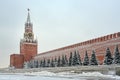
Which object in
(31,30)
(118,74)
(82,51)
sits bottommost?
(118,74)

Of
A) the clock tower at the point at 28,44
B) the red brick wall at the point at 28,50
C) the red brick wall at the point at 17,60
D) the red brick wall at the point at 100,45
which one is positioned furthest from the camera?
the clock tower at the point at 28,44

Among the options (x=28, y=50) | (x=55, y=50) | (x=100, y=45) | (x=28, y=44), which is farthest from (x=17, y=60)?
(x=100, y=45)

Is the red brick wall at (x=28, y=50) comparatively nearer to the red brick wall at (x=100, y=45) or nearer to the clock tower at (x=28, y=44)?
the clock tower at (x=28, y=44)

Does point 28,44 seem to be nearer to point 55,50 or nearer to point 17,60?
point 17,60

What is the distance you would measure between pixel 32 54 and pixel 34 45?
2.93 metres

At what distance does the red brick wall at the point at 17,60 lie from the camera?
91.5m

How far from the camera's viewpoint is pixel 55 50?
74875 mm

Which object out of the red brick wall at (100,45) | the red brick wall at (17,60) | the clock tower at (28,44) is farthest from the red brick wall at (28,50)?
the red brick wall at (100,45)

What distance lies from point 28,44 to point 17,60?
21.4 feet

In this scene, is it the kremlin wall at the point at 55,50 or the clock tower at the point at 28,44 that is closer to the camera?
the kremlin wall at the point at 55,50

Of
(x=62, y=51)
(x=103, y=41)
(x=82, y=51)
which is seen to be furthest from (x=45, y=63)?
(x=103, y=41)

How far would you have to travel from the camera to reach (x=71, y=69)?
127 feet

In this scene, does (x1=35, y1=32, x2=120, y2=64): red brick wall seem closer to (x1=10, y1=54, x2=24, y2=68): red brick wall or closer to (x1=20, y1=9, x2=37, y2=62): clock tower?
(x1=10, y1=54, x2=24, y2=68): red brick wall

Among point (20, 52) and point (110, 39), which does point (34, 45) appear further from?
point (110, 39)
